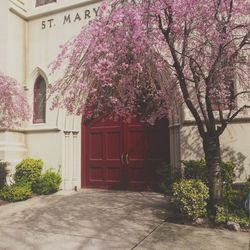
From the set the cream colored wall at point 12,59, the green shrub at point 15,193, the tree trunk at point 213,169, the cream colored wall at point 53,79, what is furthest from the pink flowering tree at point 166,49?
the cream colored wall at point 12,59

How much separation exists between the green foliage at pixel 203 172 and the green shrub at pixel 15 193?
467 cm

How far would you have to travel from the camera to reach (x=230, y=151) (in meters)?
8.09

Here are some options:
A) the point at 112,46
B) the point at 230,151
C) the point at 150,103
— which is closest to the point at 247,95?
the point at 230,151

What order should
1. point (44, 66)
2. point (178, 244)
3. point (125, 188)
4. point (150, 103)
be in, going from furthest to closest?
point (44, 66) < point (125, 188) < point (150, 103) < point (178, 244)

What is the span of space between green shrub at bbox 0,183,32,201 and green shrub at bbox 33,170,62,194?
19.5 inches

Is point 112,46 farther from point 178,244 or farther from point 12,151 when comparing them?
point 12,151

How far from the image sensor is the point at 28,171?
9.95m

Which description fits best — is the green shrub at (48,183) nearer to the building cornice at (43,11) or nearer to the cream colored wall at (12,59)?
the cream colored wall at (12,59)

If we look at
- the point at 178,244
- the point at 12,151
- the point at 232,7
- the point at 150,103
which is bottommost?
the point at 178,244

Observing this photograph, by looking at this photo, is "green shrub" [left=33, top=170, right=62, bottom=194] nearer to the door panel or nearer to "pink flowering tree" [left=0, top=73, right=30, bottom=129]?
the door panel

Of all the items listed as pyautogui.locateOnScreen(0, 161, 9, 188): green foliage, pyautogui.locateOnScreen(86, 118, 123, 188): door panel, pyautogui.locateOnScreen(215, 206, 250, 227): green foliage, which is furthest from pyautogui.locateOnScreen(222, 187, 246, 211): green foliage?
pyautogui.locateOnScreen(0, 161, 9, 188): green foliage

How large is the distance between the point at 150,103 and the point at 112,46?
89.6 inches

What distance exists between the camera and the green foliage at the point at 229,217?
5.68m

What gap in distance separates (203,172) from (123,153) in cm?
383
